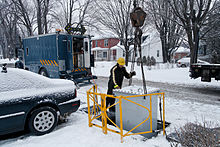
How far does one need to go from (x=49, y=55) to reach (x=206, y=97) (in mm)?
8724

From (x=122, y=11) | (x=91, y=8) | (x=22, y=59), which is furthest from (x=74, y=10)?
(x=22, y=59)

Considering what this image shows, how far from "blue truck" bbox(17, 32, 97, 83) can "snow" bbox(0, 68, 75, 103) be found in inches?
204

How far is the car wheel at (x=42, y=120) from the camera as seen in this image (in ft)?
12.4

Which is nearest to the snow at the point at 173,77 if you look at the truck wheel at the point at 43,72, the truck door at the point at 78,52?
the truck door at the point at 78,52

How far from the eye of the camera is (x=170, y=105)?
611 centimetres

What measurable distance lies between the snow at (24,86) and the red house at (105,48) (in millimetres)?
35064

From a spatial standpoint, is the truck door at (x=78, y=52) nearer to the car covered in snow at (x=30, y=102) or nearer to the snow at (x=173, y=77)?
the snow at (x=173, y=77)

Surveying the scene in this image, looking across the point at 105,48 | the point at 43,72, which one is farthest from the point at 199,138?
the point at 105,48

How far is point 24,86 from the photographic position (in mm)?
3805

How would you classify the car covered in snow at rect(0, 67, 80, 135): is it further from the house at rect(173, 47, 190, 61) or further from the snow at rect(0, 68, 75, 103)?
the house at rect(173, 47, 190, 61)

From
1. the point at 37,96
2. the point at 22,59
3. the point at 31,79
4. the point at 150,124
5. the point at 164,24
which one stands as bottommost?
the point at 150,124

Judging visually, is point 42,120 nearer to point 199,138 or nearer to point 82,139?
point 82,139

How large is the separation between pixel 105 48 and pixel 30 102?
37.0 meters

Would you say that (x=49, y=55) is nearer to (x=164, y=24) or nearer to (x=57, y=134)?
(x=57, y=134)
